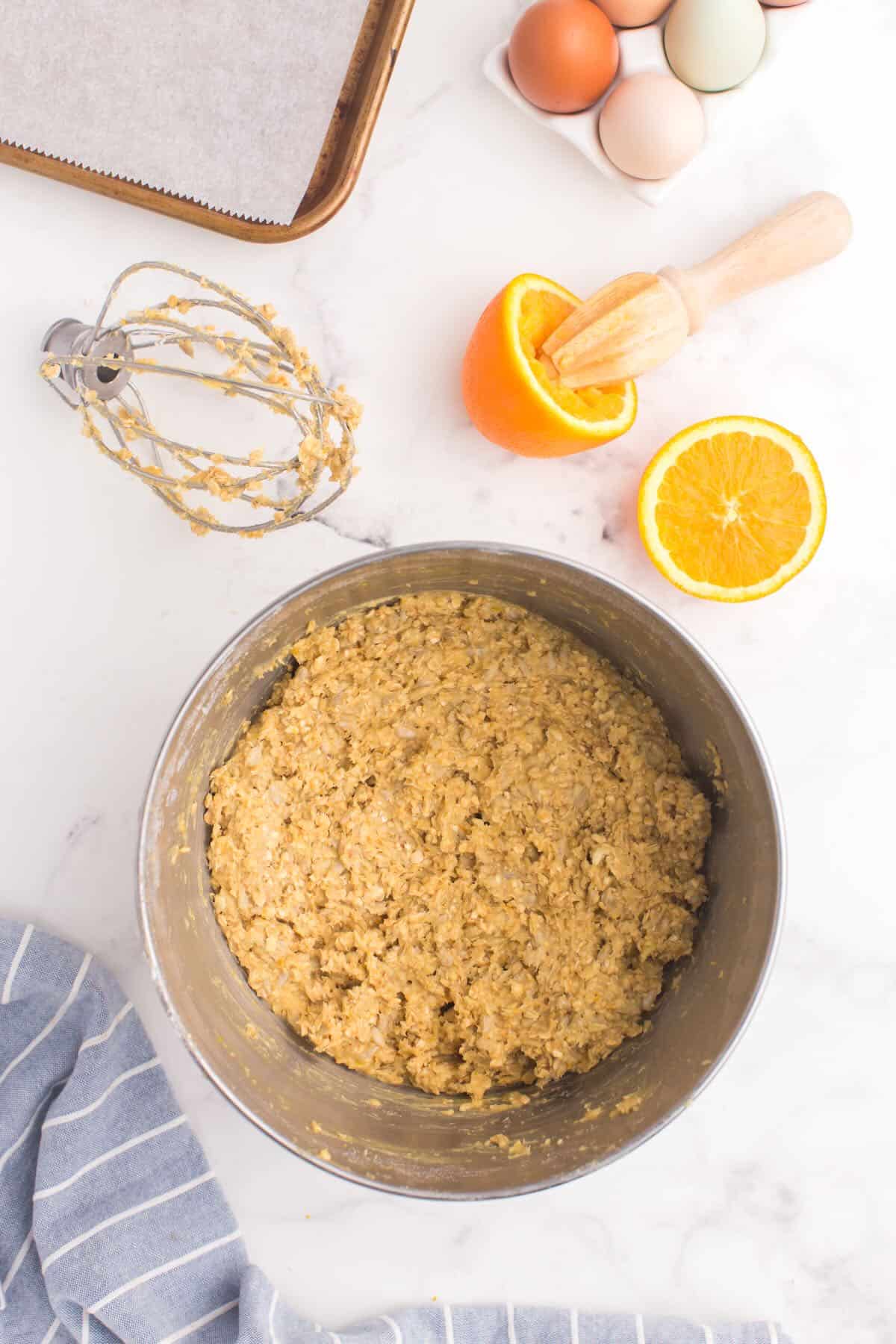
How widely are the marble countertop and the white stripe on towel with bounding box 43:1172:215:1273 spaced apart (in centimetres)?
5

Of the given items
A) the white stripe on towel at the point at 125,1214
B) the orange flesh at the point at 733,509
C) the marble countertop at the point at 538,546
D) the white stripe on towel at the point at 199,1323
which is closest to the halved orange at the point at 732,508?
the orange flesh at the point at 733,509

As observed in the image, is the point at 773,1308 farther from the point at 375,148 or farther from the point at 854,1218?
the point at 375,148

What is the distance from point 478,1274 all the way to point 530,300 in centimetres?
151

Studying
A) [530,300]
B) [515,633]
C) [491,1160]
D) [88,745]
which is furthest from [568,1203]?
[530,300]

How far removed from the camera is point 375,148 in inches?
68.2

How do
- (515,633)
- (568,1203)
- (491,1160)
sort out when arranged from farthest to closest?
(568,1203) < (515,633) < (491,1160)

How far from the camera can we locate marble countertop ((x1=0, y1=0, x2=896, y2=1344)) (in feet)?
5.67

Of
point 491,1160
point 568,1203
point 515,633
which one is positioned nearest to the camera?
point 491,1160

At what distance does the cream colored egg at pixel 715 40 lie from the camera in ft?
5.20

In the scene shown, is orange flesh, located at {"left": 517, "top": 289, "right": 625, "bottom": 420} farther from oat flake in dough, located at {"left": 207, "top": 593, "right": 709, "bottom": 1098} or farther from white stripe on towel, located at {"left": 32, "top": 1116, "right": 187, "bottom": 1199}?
white stripe on towel, located at {"left": 32, "top": 1116, "right": 187, "bottom": 1199}

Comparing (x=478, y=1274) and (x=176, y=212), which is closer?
(x=176, y=212)

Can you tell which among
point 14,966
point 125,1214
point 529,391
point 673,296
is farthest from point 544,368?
point 125,1214

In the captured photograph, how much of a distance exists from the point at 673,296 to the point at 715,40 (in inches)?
14.5

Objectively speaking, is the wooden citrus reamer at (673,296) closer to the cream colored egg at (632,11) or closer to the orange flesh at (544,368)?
the orange flesh at (544,368)
